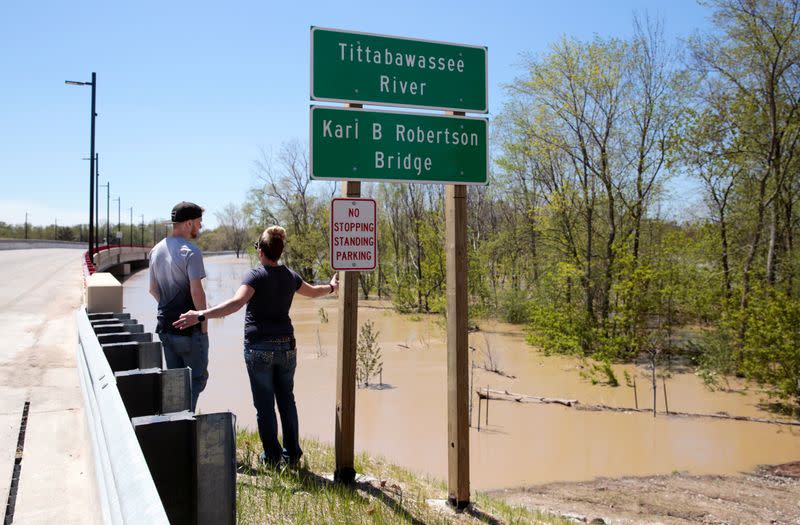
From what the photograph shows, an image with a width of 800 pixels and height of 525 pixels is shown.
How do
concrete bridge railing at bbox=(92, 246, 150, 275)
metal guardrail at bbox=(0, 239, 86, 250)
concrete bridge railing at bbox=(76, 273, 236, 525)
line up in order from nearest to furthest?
concrete bridge railing at bbox=(76, 273, 236, 525) → concrete bridge railing at bbox=(92, 246, 150, 275) → metal guardrail at bbox=(0, 239, 86, 250)

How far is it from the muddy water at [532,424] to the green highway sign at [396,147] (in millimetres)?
4890

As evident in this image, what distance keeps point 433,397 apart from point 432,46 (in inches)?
360

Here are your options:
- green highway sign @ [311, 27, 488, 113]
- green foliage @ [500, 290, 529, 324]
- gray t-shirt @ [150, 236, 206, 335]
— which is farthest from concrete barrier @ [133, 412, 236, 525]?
green foliage @ [500, 290, 529, 324]

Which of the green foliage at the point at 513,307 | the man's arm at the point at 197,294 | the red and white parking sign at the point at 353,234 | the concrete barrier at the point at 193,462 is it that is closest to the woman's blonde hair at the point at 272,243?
the red and white parking sign at the point at 353,234

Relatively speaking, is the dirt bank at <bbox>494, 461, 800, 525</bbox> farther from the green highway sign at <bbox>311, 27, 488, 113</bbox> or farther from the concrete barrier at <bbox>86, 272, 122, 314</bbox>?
the concrete barrier at <bbox>86, 272, 122, 314</bbox>

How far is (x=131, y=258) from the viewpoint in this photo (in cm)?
5619

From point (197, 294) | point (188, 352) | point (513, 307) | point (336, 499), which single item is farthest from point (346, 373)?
point (513, 307)

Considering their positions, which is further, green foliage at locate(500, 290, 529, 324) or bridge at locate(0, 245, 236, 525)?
green foliage at locate(500, 290, 529, 324)

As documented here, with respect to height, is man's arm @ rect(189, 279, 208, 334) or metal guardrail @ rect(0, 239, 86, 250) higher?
metal guardrail @ rect(0, 239, 86, 250)

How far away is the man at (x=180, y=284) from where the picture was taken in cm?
531

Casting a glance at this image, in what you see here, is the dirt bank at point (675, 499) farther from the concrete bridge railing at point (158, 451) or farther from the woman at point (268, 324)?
the concrete bridge railing at point (158, 451)

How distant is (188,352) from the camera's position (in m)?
5.45

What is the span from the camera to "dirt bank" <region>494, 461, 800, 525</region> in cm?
752

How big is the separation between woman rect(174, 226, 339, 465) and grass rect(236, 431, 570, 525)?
485 mm
